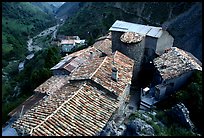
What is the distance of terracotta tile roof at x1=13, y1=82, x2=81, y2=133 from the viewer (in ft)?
43.9

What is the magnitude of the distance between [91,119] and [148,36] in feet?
38.5

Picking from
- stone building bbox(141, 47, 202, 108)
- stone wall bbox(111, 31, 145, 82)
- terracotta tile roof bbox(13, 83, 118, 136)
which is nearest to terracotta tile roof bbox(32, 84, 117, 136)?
terracotta tile roof bbox(13, 83, 118, 136)

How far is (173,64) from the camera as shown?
67.1ft

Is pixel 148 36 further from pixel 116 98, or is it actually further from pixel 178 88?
pixel 116 98

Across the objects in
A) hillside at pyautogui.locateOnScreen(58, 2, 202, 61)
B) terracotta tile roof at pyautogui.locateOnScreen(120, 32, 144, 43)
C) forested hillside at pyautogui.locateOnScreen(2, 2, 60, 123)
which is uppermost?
terracotta tile roof at pyautogui.locateOnScreen(120, 32, 144, 43)

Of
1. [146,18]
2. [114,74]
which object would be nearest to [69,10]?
[146,18]

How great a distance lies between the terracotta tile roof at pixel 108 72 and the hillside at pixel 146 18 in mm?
26949

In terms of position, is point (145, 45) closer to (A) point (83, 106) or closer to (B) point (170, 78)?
(B) point (170, 78)

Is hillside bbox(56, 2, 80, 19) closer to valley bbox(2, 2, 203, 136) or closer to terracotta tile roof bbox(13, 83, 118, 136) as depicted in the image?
valley bbox(2, 2, 203, 136)

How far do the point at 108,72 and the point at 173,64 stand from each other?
5.35 m

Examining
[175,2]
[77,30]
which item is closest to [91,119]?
[175,2]

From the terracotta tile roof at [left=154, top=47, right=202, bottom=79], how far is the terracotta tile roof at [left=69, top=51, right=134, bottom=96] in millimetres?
2322

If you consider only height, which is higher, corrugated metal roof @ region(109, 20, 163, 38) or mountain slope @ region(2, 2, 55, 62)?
corrugated metal roof @ region(109, 20, 163, 38)

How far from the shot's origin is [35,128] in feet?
41.5
